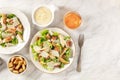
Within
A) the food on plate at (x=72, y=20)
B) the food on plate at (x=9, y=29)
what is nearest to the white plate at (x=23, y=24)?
the food on plate at (x=9, y=29)

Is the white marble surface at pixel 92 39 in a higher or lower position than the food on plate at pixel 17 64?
higher

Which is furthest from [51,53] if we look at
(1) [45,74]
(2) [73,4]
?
(2) [73,4]

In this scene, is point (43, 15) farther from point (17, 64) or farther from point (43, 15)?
point (17, 64)

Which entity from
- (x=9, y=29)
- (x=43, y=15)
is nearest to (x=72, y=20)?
(x=43, y=15)

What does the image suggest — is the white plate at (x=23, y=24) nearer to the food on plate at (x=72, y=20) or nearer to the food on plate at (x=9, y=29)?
the food on plate at (x=9, y=29)

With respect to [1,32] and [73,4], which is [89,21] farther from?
[1,32]

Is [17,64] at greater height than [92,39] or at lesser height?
lesser
